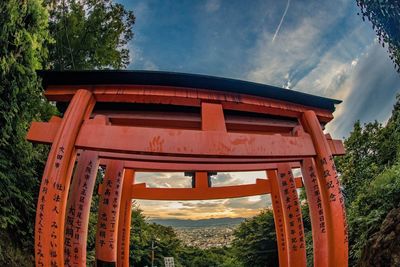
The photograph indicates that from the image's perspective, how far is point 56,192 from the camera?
11.2 feet

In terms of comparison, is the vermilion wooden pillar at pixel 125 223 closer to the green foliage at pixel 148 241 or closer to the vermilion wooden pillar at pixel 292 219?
the vermilion wooden pillar at pixel 292 219

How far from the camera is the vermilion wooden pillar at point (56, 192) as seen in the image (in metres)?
3.25

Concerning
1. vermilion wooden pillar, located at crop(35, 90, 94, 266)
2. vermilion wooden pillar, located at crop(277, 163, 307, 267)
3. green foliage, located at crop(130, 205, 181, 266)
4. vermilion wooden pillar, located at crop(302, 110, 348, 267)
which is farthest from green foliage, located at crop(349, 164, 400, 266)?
green foliage, located at crop(130, 205, 181, 266)

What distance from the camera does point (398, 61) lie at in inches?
342

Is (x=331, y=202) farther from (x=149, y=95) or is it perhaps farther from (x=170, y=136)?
(x=149, y=95)

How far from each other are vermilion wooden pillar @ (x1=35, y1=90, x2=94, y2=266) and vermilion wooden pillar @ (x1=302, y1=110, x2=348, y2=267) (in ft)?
10.5

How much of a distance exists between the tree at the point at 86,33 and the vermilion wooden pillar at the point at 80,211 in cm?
687

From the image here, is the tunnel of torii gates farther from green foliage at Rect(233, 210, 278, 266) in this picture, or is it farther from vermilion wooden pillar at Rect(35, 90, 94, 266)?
green foliage at Rect(233, 210, 278, 266)

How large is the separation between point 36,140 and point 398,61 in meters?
9.24

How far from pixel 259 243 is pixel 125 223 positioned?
14.3 meters

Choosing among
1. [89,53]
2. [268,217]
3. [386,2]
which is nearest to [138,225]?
[268,217]

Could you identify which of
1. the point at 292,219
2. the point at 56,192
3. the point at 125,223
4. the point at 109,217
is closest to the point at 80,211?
the point at 56,192

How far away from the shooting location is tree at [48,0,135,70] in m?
11.6

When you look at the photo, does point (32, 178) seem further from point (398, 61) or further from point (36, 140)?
point (398, 61)
